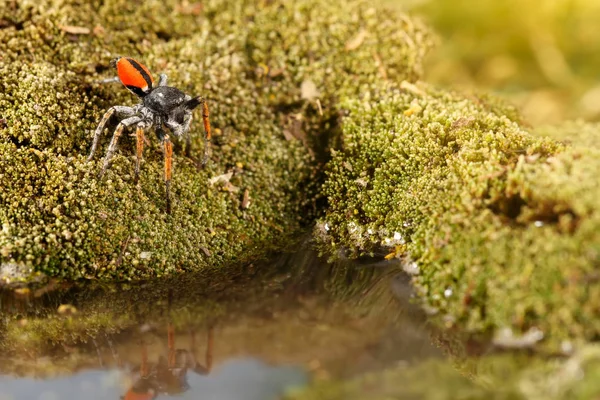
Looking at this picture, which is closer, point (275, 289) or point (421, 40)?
point (275, 289)

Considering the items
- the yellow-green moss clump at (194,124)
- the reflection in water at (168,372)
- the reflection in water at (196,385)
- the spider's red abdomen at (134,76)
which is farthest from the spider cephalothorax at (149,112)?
the reflection in water at (196,385)

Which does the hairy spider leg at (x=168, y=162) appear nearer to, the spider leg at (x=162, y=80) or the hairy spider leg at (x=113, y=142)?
the hairy spider leg at (x=113, y=142)

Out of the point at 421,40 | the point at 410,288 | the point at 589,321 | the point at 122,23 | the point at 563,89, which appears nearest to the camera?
the point at 589,321

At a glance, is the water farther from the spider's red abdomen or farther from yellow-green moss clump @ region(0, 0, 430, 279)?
the spider's red abdomen

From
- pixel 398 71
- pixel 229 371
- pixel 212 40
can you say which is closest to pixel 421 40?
pixel 398 71

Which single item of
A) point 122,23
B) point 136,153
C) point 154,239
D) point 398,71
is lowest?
point 154,239

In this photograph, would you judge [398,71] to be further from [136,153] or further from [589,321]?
[589,321]
